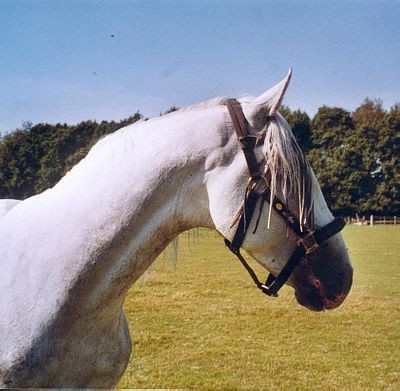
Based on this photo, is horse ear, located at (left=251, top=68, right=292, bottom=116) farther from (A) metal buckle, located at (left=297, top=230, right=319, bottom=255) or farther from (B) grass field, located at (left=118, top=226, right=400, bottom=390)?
(B) grass field, located at (left=118, top=226, right=400, bottom=390)

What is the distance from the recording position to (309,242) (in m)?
1.65

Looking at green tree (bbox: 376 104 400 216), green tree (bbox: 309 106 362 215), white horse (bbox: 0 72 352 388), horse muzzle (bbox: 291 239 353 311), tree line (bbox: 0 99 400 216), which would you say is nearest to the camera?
white horse (bbox: 0 72 352 388)

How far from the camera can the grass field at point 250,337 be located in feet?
16.3

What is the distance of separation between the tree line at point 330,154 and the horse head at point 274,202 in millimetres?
3734

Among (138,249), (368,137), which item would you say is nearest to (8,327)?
(138,249)

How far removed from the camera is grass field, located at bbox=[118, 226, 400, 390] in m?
4.95

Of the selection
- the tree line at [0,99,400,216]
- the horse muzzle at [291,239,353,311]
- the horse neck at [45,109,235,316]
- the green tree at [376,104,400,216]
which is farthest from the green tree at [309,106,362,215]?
the horse neck at [45,109,235,316]

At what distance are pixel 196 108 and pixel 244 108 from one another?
213mm

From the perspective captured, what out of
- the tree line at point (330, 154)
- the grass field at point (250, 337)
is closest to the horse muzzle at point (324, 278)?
the grass field at point (250, 337)

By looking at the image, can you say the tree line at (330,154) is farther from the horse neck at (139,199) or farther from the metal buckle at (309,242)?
the metal buckle at (309,242)

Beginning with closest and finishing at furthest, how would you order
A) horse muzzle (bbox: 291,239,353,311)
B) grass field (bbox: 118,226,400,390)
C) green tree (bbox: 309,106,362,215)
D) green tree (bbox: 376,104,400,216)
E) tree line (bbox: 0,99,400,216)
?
1. horse muzzle (bbox: 291,239,353,311)
2. grass field (bbox: 118,226,400,390)
3. tree line (bbox: 0,99,400,216)
4. green tree (bbox: 309,106,362,215)
5. green tree (bbox: 376,104,400,216)

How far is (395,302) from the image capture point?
8500 mm

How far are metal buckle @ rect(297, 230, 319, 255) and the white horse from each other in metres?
0.03

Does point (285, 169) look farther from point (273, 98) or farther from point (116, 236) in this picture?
point (116, 236)
